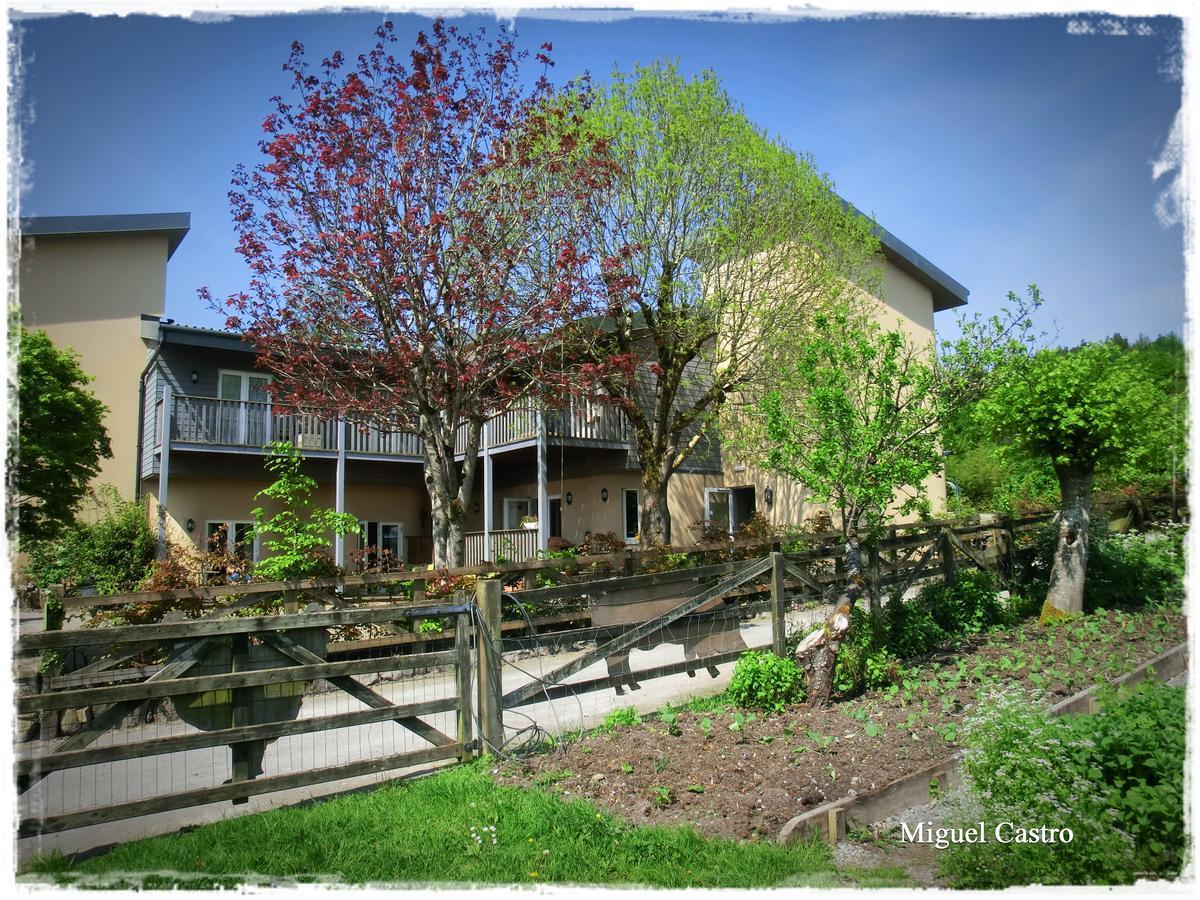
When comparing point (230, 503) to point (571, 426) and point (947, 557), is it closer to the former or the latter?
point (571, 426)

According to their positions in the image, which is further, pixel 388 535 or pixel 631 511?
pixel 388 535

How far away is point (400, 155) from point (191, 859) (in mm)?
9108

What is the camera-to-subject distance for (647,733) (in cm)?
616

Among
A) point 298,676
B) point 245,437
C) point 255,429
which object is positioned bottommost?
point 298,676

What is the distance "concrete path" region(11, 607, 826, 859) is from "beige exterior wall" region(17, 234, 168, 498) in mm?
14790

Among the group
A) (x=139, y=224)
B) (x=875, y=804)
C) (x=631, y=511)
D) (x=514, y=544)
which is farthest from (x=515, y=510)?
(x=875, y=804)

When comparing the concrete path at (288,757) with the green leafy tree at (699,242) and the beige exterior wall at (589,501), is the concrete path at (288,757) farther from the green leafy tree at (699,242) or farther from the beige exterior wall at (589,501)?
the beige exterior wall at (589,501)

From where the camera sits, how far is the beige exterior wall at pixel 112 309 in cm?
1988

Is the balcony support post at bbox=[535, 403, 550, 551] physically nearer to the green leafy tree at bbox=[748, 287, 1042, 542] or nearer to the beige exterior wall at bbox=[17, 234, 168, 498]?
the green leafy tree at bbox=[748, 287, 1042, 542]

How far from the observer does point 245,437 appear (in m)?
18.9

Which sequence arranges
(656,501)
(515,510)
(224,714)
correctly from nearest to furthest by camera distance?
(224,714)
(656,501)
(515,510)

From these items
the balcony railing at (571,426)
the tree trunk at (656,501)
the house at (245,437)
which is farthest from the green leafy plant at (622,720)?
the house at (245,437)

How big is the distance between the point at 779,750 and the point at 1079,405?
6.40 metres

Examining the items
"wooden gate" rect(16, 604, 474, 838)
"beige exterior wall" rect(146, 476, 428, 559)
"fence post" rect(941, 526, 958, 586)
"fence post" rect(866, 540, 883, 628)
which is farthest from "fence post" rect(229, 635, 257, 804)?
"beige exterior wall" rect(146, 476, 428, 559)
